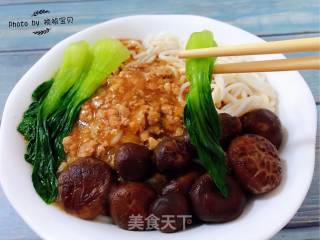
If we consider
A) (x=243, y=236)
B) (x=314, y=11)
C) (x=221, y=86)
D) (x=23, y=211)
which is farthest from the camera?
(x=314, y=11)

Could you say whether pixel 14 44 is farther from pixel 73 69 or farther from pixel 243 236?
pixel 243 236

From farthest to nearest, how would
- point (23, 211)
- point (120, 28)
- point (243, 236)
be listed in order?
point (120, 28), point (23, 211), point (243, 236)

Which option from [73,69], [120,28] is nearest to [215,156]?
[73,69]

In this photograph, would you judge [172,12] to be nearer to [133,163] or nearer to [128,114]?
[128,114]

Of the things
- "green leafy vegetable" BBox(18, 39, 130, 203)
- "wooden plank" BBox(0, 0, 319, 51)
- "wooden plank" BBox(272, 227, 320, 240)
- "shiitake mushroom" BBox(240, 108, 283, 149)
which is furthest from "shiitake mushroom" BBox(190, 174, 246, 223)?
"wooden plank" BBox(0, 0, 319, 51)

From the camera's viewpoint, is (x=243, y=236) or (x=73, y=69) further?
(x=73, y=69)

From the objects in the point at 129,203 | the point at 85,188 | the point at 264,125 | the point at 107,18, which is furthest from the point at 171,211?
the point at 107,18

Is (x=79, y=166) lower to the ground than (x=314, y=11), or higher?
lower
